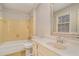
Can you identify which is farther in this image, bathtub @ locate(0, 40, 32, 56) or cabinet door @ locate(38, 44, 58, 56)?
bathtub @ locate(0, 40, 32, 56)

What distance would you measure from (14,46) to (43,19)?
23.2 inches

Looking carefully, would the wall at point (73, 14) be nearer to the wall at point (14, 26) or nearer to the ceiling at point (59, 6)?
the ceiling at point (59, 6)

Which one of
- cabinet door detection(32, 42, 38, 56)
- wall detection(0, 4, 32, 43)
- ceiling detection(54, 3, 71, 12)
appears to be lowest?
cabinet door detection(32, 42, 38, 56)

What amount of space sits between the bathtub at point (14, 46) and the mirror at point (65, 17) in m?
0.45

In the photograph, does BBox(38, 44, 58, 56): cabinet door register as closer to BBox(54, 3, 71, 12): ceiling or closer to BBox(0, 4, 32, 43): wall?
BBox(0, 4, 32, 43): wall

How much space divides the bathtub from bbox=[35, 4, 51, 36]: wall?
22 cm

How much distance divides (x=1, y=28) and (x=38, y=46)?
60 cm

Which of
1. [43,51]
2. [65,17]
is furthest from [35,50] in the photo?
[65,17]

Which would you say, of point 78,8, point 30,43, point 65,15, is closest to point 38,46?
point 30,43

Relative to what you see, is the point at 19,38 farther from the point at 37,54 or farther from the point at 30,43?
the point at 37,54

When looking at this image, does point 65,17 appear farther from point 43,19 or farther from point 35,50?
point 35,50

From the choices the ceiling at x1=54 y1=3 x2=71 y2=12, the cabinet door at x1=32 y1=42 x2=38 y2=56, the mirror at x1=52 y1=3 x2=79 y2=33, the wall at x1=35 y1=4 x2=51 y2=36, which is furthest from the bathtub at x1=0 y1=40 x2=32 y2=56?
the ceiling at x1=54 y1=3 x2=71 y2=12

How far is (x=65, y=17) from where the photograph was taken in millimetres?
1288

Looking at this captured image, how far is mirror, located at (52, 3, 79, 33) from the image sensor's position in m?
1.19
